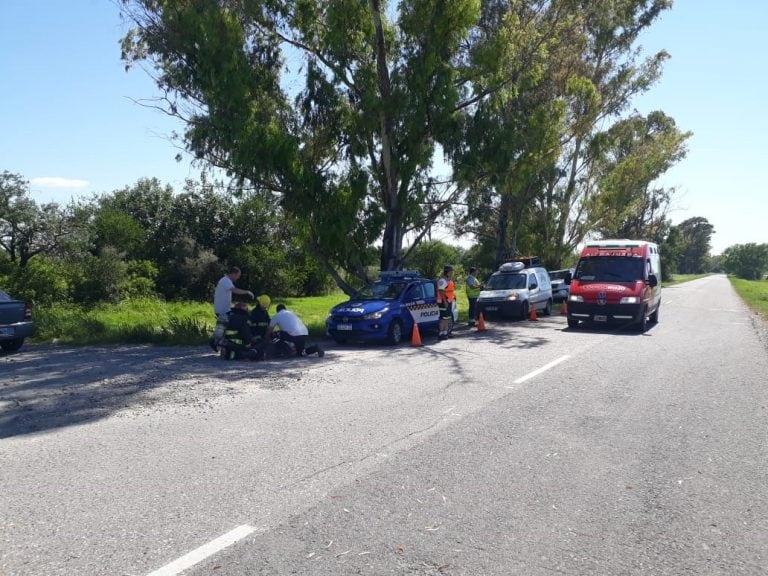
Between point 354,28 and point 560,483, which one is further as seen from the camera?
point 354,28

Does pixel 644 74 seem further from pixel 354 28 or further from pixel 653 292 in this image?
pixel 354 28

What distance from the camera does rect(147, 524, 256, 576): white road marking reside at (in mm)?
3811

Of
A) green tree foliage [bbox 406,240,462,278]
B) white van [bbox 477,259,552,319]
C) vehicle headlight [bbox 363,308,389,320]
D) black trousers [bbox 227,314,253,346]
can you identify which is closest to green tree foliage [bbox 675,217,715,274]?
green tree foliage [bbox 406,240,462,278]

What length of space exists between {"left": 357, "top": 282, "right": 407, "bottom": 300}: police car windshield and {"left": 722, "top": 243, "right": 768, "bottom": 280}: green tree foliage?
160 metres

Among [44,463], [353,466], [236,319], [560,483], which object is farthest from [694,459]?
[236,319]

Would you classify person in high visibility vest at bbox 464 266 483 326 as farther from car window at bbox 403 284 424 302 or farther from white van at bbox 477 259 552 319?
car window at bbox 403 284 424 302

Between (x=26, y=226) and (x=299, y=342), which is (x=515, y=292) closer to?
(x=299, y=342)

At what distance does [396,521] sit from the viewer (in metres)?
4.56

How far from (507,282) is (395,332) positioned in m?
8.63

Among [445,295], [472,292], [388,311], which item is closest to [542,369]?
[388,311]

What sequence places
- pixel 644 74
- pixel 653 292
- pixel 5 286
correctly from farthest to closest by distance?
pixel 644 74, pixel 5 286, pixel 653 292

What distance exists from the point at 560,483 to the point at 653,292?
15.5 m

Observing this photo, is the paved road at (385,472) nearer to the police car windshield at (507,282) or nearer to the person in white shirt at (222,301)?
the person in white shirt at (222,301)

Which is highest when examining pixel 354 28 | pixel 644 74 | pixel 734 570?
pixel 644 74
